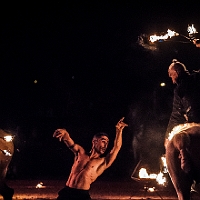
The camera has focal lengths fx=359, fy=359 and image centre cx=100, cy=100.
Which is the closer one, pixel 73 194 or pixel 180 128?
pixel 180 128

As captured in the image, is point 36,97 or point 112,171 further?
point 36,97

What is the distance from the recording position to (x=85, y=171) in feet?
25.1

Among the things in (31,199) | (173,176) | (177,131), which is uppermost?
(177,131)

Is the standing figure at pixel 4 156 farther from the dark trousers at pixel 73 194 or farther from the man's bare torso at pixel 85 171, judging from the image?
the man's bare torso at pixel 85 171

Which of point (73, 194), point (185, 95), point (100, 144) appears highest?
point (185, 95)

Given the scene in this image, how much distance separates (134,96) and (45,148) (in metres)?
9.01

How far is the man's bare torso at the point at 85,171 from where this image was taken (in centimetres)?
760

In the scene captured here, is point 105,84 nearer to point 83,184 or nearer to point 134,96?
point 134,96

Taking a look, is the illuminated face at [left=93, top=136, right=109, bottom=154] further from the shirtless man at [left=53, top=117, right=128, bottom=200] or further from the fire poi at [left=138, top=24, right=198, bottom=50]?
the fire poi at [left=138, top=24, right=198, bottom=50]

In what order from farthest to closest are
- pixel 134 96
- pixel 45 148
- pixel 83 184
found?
1. pixel 134 96
2. pixel 45 148
3. pixel 83 184

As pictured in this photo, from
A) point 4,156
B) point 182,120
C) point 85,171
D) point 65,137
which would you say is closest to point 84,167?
point 85,171

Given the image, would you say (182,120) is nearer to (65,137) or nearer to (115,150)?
(115,150)

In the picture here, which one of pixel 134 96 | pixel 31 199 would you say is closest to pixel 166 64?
pixel 134 96

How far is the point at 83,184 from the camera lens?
7.60 m
